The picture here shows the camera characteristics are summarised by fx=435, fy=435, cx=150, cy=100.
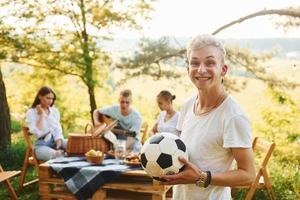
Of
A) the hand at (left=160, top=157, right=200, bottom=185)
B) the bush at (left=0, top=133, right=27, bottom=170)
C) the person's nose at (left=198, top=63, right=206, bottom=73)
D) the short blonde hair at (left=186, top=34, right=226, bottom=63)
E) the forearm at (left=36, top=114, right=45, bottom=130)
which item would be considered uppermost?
the short blonde hair at (left=186, top=34, right=226, bottom=63)

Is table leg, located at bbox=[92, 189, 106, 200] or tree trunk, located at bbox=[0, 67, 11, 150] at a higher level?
tree trunk, located at bbox=[0, 67, 11, 150]

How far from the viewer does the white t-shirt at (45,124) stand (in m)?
6.02

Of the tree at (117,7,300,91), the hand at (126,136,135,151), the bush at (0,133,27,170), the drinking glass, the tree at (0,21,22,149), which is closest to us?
the drinking glass

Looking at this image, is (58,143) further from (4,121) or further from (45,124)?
(4,121)

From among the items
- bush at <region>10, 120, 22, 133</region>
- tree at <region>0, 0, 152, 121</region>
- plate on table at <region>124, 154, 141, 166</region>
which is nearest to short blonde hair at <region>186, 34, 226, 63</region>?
plate on table at <region>124, 154, 141, 166</region>

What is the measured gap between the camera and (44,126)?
6.11 m

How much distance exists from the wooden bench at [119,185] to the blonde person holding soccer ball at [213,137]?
8.80 feet

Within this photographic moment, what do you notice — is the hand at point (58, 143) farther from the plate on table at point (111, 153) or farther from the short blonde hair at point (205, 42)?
the short blonde hair at point (205, 42)

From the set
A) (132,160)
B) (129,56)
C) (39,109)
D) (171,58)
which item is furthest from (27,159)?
(171,58)

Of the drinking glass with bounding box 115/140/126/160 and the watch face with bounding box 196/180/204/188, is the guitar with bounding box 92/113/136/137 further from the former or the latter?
the watch face with bounding box 196/180/204/188

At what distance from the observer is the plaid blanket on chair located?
4590 millimetres

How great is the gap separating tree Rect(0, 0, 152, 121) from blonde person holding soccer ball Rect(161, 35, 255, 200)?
6.84 m

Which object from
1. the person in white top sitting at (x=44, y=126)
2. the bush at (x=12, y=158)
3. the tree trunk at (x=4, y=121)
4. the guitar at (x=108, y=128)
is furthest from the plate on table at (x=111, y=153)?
the tree trunk at (x=4, y=121)

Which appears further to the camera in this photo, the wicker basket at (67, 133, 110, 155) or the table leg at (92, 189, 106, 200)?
the wicker basket at (67, 133, 110, 155)
